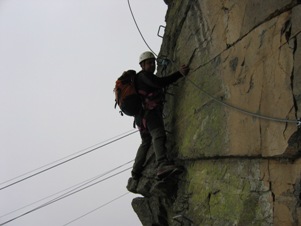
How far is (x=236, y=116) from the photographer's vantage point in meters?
5.46

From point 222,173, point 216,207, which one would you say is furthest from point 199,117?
point 216,207

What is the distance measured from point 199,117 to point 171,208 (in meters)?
2.44

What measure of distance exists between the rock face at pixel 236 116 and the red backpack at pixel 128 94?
1.08 metres

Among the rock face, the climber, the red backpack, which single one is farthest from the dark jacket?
the rock face

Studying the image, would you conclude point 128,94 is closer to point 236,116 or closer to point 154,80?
point 154,80

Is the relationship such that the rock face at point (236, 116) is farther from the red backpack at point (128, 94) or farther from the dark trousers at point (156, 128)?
the red backpack at point (128, 94)

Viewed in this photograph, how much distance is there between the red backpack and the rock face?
3.55 ft

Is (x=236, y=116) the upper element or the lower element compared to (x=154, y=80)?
lower

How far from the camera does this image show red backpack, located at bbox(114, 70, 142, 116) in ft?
23.8

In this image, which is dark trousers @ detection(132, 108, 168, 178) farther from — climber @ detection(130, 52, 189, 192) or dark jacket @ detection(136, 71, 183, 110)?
dark jacket @ detection(136, 71, 183, 110)

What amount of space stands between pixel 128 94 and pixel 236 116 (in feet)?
8.59

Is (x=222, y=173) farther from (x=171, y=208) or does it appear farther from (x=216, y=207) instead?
(x=171, y=208)

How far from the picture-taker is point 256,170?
4.94 m

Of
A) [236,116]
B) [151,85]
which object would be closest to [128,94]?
[151,85]
